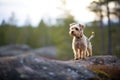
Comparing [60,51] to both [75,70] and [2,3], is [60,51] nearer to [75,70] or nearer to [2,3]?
[2,3]

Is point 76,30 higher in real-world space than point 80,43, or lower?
higher

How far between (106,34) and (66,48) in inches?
317

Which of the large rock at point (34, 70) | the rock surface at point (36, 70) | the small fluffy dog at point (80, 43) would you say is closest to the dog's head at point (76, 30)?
the small fluffy dog at point (80, 43)

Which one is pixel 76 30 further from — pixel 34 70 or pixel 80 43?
pixel 34 70

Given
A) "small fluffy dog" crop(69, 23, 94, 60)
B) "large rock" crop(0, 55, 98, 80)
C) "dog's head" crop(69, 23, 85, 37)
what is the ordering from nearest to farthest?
"large rock" crop(0, 55, 98, 80) → "dog's head" crop(69, 23, 85, 37) → "small fluffy dog" crop(69, 23, 94, 60)

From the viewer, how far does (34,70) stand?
7773 mm

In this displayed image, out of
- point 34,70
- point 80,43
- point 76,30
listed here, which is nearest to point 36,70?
point 34,70

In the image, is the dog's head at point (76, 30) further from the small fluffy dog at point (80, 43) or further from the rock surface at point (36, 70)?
Result: the rock surface at point (36, 70)

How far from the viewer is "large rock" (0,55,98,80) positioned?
760 centimetres

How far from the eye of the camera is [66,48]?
38.2 m

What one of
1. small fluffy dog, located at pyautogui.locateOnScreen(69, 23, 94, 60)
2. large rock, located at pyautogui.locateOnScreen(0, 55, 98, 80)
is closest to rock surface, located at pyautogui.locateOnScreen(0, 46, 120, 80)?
large rock, located at pyautogui.locateOnScreen(0, 55, 98, 80)

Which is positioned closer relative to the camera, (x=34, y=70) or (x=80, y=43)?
(x=34, y=70)

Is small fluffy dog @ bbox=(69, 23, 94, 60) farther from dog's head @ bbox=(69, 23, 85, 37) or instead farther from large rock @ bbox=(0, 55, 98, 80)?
large rock @ bbox=(0, 55, 98, 80)

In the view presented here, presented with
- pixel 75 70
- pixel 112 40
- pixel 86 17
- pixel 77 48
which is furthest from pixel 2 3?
pixel 112 40
